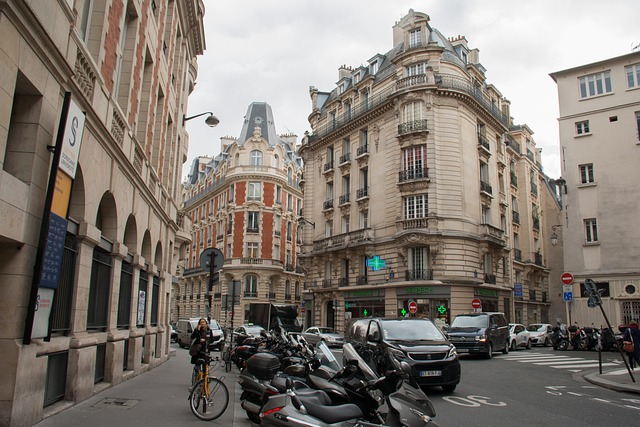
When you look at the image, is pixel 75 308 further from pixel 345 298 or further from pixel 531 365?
pixel 345 298

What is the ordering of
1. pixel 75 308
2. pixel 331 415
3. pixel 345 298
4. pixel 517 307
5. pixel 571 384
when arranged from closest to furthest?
pixel 331 415 → pixel 75 308 → pixel 571 384 → pixel 345 298 → pixel 517 307

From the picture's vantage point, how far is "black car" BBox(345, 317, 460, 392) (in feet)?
35.3

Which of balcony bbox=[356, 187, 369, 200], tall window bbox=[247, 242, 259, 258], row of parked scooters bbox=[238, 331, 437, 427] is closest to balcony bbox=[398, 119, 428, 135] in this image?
balcony bbox=[356, 187, 369, 200]

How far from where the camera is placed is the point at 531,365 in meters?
17.4

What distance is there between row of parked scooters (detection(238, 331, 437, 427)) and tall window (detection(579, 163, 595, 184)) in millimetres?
28962

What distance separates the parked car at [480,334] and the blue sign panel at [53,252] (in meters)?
16.0

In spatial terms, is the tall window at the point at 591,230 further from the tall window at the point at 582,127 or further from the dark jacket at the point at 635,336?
the dark jacket at the point at 635,336

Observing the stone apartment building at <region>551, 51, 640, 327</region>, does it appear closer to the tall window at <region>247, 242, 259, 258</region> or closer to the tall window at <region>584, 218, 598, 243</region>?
the tall window at <region>584, 218, 598, 243</region>

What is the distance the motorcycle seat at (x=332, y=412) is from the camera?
4812 millimetres

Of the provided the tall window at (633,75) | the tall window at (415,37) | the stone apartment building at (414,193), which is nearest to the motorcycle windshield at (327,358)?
the stone apartment building at (414,193)

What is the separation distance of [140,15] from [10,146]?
24.9 feet

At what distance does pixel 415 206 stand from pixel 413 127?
5615mm

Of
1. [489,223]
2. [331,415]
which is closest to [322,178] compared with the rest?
[489,223]

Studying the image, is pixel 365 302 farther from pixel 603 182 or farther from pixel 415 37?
pixel 415 37
